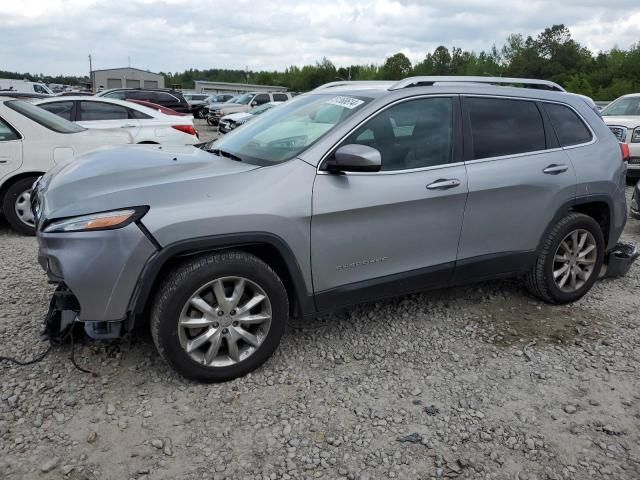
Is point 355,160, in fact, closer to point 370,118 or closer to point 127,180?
point 370,118

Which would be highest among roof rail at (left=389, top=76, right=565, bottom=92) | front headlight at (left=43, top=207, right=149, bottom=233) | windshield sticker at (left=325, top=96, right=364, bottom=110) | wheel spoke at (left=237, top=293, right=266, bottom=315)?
roof rail at (left=389, top=76, right=565, bottom=92)

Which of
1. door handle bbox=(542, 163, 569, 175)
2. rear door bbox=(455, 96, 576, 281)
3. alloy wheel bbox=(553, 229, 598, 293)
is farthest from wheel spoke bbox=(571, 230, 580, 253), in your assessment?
door handle bbox=(542, 163, 569, 175)

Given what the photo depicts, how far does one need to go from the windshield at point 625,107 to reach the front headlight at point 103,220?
11.2 m

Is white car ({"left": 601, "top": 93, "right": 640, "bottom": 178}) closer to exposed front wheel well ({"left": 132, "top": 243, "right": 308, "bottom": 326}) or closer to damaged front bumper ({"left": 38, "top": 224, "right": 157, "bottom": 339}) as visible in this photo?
exposed front wheel well ({"left": 132, "top": 243, "right": 308, "bottom": 326})

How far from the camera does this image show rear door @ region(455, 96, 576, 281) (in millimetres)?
3758

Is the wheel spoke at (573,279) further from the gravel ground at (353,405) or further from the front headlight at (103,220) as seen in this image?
the front headlight at (103,220)

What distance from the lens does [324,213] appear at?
10.4 feet

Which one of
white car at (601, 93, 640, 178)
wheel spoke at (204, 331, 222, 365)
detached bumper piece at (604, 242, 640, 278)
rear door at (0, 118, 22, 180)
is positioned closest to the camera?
wheel spoke at (204, 331, 222, 365)

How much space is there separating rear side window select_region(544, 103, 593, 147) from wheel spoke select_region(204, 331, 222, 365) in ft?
9.89

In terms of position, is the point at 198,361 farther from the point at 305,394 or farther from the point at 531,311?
the point at 531,311

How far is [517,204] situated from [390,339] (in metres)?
1.36

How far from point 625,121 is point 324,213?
30.9 feet

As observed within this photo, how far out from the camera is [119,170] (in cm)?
320

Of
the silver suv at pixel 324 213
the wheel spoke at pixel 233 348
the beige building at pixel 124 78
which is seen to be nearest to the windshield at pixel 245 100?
the silver suv at pixel 324 213
